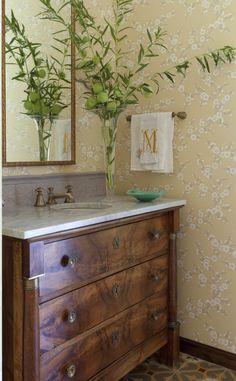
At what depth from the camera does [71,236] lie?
1436 millimetres

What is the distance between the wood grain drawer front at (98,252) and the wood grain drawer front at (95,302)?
0.05 m

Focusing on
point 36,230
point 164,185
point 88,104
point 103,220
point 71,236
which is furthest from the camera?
point 164,185

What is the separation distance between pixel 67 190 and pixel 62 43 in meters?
0.77

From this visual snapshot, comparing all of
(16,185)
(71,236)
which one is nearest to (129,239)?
(71,236)

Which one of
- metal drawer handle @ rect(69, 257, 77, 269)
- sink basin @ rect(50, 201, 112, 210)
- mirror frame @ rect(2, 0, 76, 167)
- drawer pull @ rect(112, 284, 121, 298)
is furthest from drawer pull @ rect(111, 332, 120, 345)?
mirror frame @ rect(2, 0, 76, 167)

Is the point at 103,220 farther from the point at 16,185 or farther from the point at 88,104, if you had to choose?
the point at 88,104

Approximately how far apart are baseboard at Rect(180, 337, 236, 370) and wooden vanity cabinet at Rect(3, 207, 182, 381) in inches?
5.3

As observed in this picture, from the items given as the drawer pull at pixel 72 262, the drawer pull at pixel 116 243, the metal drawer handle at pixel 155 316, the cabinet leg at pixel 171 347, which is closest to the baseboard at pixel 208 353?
the cabinet leg at pixel 171 347

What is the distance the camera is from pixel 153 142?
2.23 meters

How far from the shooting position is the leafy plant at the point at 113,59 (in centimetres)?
198

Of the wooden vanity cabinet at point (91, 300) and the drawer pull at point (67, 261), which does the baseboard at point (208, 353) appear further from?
the drawer pull at point (67, 261)

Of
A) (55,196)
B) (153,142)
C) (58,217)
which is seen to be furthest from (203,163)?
(58,217)

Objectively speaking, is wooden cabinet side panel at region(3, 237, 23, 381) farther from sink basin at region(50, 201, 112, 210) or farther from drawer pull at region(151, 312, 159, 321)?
drawer pull at region(151, 312, 159, 321)

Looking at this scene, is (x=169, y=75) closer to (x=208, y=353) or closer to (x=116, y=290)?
(x=116, y=290)
